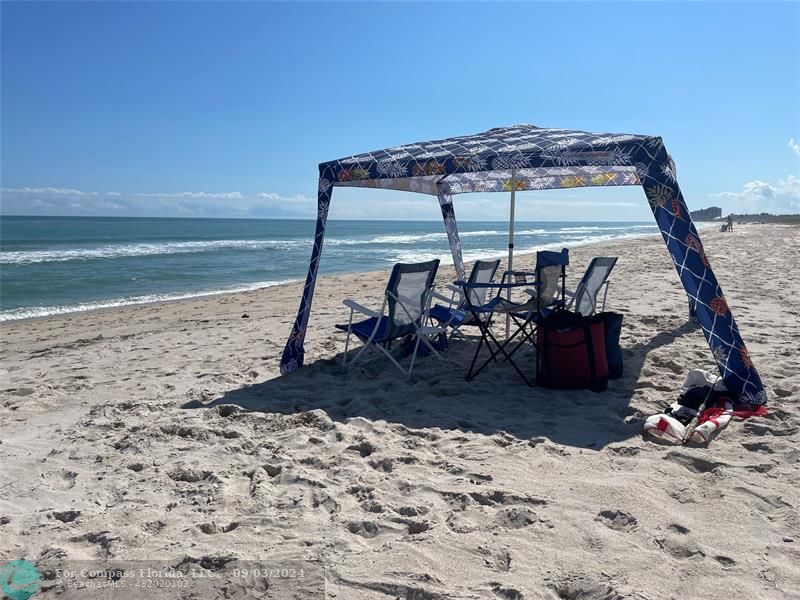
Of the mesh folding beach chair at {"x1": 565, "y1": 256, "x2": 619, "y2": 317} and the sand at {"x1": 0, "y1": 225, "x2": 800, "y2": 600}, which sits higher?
the mesh folding beach chair at {"x1": 565, "y1": 256, "x2": 619, "y2": 317}

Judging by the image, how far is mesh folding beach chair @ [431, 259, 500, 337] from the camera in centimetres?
525

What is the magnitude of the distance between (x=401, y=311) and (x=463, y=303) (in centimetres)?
121

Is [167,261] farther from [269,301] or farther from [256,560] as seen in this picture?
[256,560]

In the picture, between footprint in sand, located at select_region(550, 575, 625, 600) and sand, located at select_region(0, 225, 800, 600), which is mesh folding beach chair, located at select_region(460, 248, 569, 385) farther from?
footprint in sand, located at select_region(550, 575, 625, 600)

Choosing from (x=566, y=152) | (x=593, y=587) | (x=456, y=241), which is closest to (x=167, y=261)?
(x=456, y=241)

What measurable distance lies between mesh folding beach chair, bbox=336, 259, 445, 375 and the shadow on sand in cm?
21

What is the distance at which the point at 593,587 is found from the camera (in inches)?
77.4

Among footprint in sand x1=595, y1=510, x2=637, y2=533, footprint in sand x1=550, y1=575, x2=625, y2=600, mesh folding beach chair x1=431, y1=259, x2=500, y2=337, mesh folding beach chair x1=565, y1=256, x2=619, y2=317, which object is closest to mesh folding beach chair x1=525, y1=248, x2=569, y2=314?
mesh folding beach chair x1=565, y1=256, x2=619, y2=317

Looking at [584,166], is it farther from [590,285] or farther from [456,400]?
[456,400]

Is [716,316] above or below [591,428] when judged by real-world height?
above

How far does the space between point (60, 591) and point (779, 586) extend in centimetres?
235

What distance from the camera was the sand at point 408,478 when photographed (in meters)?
2.11

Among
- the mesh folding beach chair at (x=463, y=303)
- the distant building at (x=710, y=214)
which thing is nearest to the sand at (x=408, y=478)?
the mesh folding beach chair at (x=463, y=303)

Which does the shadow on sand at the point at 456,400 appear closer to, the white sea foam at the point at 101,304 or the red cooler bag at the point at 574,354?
the red cooler bag at the point at 574,354
